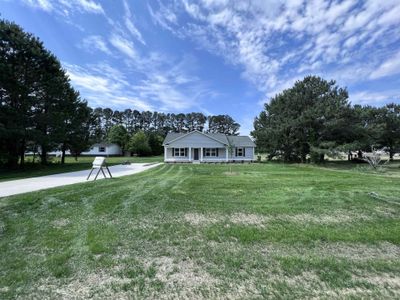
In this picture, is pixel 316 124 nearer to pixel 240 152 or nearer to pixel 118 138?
pixel 240 152

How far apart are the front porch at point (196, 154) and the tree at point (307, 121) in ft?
19.0

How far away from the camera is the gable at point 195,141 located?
3375 cm

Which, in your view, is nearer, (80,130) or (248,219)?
(248,219)

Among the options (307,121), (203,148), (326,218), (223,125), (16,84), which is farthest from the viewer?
(223,125)

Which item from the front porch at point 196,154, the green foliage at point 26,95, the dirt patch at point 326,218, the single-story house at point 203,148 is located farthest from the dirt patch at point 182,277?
the single-story house at point 203,148

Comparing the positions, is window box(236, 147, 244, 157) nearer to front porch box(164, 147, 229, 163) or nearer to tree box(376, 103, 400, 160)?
front porch box(164, 147, 229, 163)

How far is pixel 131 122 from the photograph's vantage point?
278ft

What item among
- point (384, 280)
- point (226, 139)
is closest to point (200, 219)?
point (384, 280)

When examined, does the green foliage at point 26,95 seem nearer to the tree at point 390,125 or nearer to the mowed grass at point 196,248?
the mowed grass at point 196,248

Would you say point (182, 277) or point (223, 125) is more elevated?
point (223, 125)

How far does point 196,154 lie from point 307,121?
14.4 m

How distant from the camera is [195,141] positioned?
1335 inches

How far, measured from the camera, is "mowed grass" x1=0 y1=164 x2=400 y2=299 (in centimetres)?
313

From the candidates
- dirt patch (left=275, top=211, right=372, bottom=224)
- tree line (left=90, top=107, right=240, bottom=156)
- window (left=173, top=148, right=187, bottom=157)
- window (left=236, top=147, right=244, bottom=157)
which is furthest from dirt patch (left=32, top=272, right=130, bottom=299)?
tree line (left=90, top=107, right=240, bottom=156)
